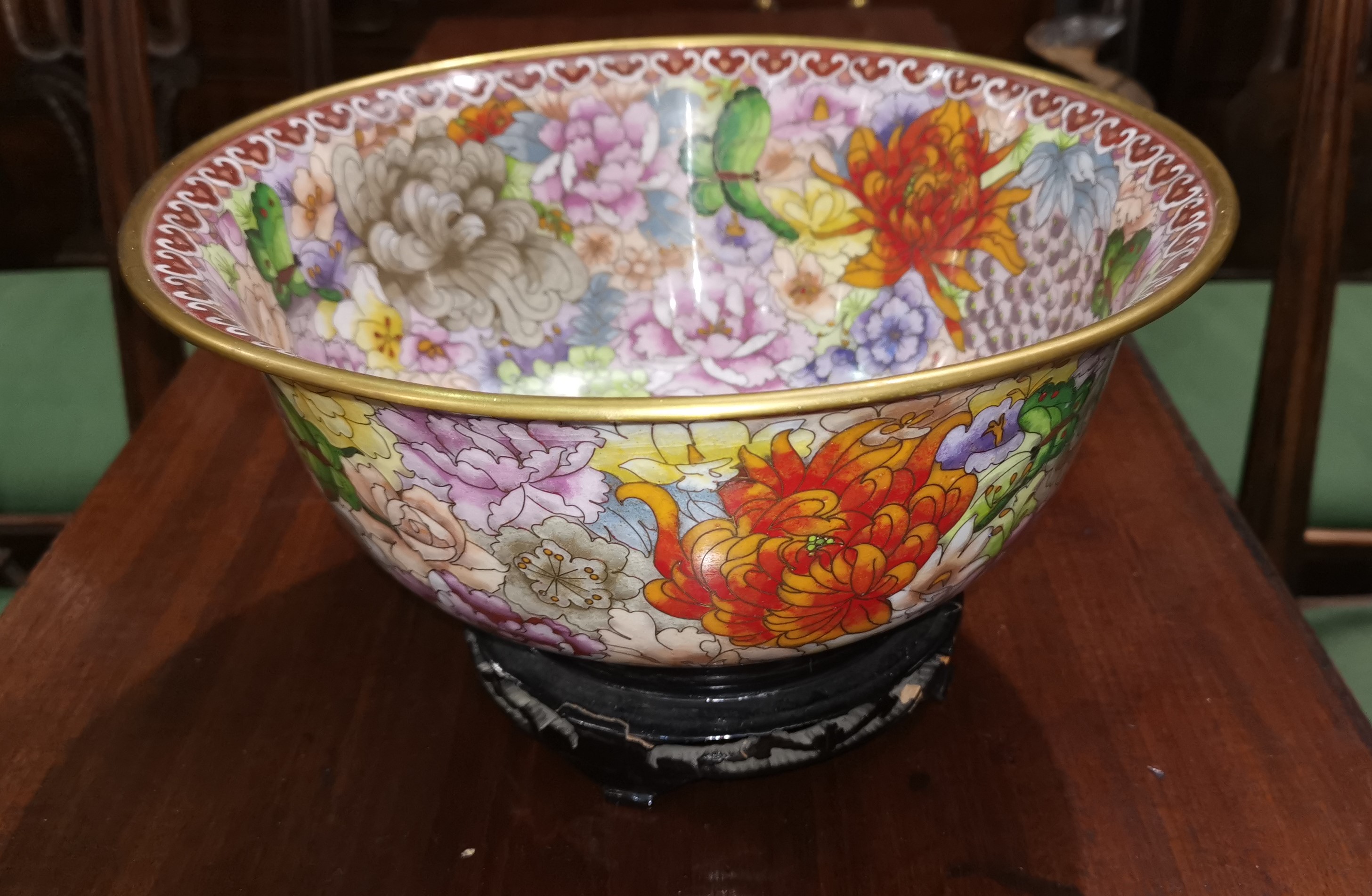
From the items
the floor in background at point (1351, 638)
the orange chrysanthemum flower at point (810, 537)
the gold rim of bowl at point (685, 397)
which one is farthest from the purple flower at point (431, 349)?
the floor in background at point (1351, 638)

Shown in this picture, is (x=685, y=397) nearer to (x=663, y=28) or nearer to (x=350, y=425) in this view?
(x=350, y=425)

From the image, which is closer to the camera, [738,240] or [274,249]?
[274,249]

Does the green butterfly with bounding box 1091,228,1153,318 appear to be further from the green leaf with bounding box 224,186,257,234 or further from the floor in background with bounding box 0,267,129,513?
the floor in background with bounding box 0,267,129,513

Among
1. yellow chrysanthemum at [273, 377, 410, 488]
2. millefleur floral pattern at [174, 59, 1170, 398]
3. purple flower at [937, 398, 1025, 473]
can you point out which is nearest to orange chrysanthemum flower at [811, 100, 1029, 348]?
millefleur floral pattern at [174, 59, 1170, 398]

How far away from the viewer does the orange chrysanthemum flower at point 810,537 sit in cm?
32

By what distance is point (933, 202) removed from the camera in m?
0.61

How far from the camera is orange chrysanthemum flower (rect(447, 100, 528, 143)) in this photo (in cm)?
62

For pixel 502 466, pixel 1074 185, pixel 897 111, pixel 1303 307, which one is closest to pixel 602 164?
pixel 897 111

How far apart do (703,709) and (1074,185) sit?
29cm

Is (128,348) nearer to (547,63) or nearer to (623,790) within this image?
(547,63)

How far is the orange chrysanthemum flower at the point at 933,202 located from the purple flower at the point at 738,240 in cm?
5

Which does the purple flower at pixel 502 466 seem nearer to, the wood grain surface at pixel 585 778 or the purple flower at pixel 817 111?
the wood grain surface at pixel 585 778

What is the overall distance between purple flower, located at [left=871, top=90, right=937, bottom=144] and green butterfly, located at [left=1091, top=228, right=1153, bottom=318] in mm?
171

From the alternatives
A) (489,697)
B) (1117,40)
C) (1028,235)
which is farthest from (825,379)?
(1117,40)
